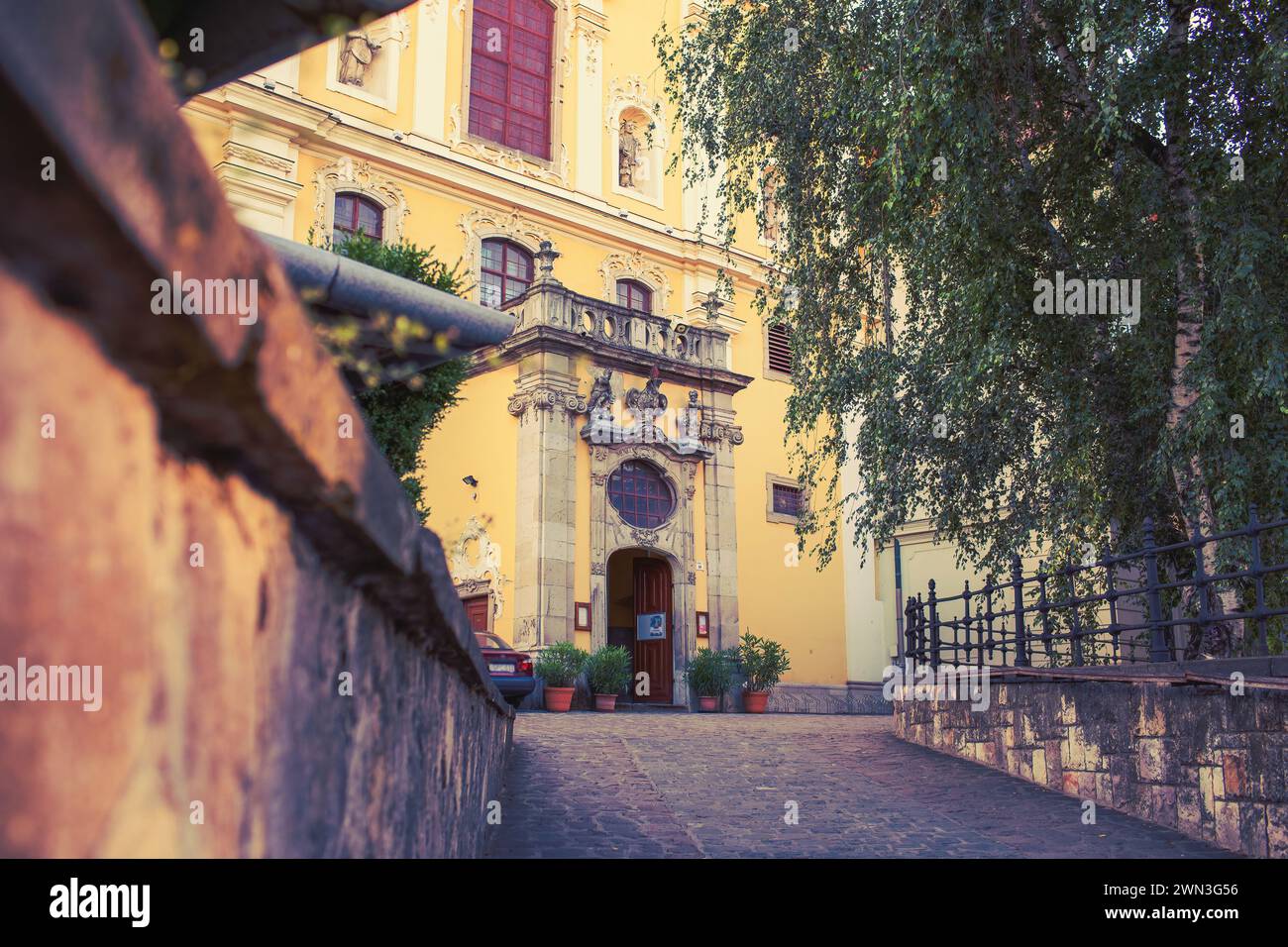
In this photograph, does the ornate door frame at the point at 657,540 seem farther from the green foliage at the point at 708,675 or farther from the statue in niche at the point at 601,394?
the statue in niche at the point at 601,394

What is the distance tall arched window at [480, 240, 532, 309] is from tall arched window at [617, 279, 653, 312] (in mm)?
2626

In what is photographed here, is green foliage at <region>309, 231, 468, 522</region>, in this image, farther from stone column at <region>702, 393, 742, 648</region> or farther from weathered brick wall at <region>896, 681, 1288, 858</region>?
stone column at <region>702, 393, 742, 648</region>

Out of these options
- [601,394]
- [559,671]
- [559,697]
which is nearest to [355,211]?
[601,394]

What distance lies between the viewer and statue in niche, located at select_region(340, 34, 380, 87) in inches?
911

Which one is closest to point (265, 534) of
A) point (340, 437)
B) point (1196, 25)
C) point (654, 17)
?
point (340, 437)

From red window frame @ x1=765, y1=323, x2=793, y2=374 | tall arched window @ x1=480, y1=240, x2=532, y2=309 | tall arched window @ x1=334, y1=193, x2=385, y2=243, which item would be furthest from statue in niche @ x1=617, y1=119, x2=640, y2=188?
tall arched window @ x1=334, y1=193, x2=385, y2=243

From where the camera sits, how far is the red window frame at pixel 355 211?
22.6 meters

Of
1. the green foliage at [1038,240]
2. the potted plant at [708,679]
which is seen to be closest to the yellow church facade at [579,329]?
the potted plant at [708,679]

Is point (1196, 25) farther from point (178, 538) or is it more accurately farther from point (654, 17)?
point (654, 17)

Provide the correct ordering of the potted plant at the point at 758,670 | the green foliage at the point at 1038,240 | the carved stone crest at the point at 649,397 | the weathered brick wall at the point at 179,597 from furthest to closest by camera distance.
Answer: the carved stone crest at the point at 649,397 < the potted plant at the point at 758,670 < the green foliage at the point at 1038,240 < the weathered brick wall at the point at 179,597

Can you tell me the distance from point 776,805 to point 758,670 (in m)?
13.9

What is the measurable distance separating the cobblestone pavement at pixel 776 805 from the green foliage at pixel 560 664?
203 inches

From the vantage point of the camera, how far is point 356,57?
76.7ft

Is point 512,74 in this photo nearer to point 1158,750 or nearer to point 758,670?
point 758,670
